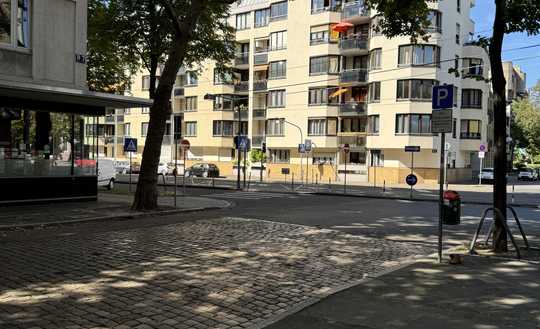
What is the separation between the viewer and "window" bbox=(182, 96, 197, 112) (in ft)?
215

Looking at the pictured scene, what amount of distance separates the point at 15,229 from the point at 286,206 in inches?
418

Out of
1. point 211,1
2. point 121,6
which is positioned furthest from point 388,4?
point 121,6

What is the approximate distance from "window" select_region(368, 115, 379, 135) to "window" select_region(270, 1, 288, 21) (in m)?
15.5

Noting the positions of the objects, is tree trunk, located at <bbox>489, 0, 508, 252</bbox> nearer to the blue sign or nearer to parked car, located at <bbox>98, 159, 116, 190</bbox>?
the blue sign

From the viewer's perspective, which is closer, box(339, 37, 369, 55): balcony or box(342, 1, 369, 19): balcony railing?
box(339, 37, 369, 55): balcony

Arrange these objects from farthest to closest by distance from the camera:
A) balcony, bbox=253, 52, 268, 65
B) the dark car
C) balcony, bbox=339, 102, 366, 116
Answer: balcony, bbox=253, 52, 268, 65
the dark car
balcony, bbox=339, 102, 366, 116

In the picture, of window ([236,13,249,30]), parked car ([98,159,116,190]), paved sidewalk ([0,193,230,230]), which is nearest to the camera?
paved sidewalk ([0,193,230,230])

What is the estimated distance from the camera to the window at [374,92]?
157 ft

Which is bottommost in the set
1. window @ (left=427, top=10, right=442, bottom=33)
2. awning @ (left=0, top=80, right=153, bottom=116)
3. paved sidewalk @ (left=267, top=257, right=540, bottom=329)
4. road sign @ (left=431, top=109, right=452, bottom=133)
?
paved sidewalk @ (left=267, top=257, right=540, bottom=329)

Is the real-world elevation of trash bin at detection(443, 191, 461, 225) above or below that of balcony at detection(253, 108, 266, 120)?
below

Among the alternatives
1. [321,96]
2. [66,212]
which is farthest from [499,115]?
[321,96]

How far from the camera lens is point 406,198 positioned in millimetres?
27359

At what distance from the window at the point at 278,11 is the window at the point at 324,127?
12132 mm

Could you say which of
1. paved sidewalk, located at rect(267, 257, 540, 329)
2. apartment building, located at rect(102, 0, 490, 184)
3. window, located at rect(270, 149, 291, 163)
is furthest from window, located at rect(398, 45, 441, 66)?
paved sidewalk, located at rect(267, 257, 540, 329)
